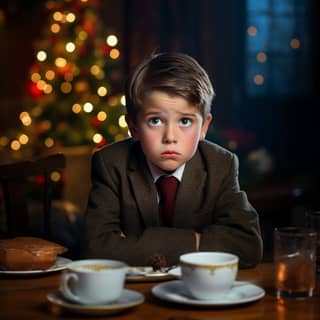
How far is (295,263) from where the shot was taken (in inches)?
57.0

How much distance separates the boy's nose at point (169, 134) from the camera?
171 cm

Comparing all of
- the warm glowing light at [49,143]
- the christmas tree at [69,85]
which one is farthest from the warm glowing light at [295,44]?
the warm glowing light at [49,143]

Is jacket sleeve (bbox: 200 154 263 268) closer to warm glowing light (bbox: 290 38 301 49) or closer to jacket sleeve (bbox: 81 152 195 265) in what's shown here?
jacket sleeve (bbox: 81 152 195 265)

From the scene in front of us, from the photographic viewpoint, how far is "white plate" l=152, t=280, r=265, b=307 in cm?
136

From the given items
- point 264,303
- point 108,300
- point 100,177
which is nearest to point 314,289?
point 264,303

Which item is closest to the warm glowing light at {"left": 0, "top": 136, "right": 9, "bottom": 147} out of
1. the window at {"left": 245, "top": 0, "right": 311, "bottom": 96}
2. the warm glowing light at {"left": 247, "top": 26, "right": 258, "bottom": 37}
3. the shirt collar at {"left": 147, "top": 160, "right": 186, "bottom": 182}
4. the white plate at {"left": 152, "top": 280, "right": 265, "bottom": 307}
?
the window at {"left": 245, "top": 0, "right": 311, "bottom": 96}

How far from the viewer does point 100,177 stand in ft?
6.26

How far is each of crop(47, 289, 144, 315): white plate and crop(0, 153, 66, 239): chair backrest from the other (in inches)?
31.0

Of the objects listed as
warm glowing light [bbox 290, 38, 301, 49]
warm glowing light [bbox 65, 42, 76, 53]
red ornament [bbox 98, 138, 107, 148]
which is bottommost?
red ornament [bbox 98, 138, 107, 148]

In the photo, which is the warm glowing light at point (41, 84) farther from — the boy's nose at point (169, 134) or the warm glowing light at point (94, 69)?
the boy's nose at point (169, 134)

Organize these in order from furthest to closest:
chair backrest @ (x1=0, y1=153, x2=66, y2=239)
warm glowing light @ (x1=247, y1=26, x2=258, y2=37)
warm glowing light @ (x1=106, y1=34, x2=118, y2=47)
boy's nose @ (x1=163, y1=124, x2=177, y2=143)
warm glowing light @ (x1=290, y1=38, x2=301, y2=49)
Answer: warm glowing light @ (x1=290, y1=38, x2=301, y2=49) → warm glowing light @ (x1=247, y1=26, x2=258, y2=37) → warm glowing light @ (x1=106, y1=34, x2=118, y2=47) → chair backrest @ (x1=0, y1=153, x2=66, y2=239) → boy's nose @ (x1=163, y1=124, x2=177, y2=143)

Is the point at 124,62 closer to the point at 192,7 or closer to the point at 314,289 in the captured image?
the point at 192,7

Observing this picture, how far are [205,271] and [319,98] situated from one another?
544 centimetres

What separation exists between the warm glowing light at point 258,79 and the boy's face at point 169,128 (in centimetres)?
475
